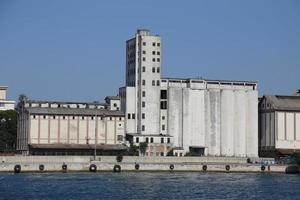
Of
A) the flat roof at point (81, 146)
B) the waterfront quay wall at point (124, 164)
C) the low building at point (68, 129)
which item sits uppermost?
the low building at point (68, 129)

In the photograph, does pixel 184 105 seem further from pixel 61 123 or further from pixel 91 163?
pixel 91 163

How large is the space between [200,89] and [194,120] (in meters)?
8.04

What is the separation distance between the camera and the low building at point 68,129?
182750 millimetres

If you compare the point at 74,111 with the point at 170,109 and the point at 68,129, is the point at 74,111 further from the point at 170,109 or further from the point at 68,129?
the point at 170,109

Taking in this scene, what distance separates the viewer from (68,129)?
18638cm

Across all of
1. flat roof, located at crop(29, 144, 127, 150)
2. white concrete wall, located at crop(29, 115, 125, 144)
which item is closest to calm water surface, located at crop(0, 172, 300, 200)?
flat roof, located at crop(29, 144, 127, 150)

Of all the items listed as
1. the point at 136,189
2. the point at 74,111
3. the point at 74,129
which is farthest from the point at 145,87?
the point at 136,189

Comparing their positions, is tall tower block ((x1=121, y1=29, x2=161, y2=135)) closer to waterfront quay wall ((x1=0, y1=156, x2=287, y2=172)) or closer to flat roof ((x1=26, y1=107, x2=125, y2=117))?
flat roof ((x1=26, y1=107, x2=125, y2=117))

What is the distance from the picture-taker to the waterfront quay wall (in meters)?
148

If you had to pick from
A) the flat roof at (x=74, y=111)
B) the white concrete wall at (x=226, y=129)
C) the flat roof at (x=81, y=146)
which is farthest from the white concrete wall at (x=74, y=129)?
the white concrete wall at (x=226, y=129)

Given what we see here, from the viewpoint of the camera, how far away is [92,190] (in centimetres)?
9862

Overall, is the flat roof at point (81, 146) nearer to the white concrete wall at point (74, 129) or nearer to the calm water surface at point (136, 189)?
the white concrete wall at point (74, 129)

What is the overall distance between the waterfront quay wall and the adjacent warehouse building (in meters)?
19.2

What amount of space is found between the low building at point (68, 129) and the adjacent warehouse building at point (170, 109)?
16.5ft
